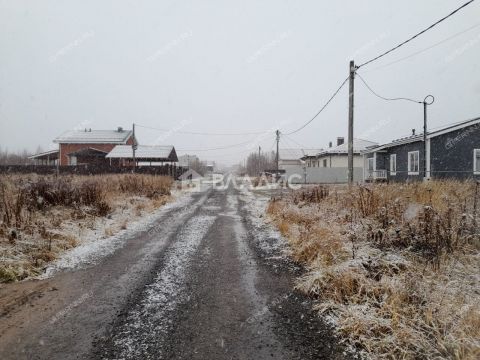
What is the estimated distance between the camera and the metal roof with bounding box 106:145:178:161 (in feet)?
131

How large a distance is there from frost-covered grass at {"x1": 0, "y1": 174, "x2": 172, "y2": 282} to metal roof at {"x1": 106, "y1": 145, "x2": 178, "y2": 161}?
88.2 ft

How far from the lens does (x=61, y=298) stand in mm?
4273

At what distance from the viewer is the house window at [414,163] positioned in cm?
2027

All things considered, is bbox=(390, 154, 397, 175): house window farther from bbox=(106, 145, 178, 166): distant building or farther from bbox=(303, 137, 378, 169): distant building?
bbox=(106, 145, 178, 166): distant building

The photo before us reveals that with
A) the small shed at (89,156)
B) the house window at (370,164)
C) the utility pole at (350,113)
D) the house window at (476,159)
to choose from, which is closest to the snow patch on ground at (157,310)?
the utility pole at (350,113)

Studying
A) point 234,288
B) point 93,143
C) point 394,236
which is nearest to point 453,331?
point 234,288

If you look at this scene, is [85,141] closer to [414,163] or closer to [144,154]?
[144,154]

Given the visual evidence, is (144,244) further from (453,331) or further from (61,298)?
(453,331)

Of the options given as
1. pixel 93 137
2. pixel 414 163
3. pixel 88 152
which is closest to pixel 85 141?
pixel 93 137

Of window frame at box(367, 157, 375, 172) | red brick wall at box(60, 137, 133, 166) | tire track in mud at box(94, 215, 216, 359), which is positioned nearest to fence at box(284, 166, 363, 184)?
window frame at box(367, 157, 375, 172)

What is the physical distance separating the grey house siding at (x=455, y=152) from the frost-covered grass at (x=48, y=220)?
16286 millimetres

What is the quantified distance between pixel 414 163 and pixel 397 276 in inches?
761

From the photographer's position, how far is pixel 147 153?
4041 cm

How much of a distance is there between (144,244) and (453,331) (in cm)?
608
